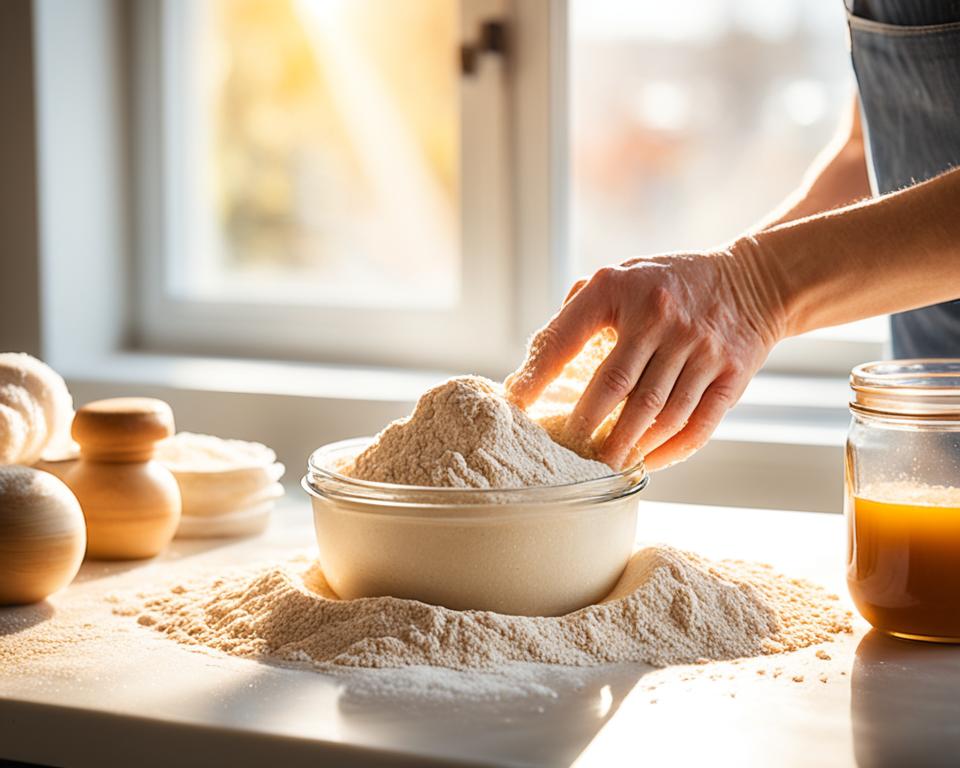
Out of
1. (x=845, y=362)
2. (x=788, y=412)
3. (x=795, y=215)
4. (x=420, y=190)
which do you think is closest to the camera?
(x=795, y=215)

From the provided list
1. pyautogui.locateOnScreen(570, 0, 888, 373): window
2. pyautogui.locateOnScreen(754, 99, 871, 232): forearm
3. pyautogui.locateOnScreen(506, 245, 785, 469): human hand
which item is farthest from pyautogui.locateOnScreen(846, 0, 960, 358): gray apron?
pyautogui.locateOnScreen(570, 0, 888, 373): window

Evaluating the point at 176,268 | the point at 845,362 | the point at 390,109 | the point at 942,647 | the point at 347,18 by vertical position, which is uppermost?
the point at 347,18

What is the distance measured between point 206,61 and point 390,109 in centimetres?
40

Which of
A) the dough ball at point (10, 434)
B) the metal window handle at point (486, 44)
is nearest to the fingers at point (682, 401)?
the dough ball at point (10, 434)

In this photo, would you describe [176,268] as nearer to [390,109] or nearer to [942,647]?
[390,109]

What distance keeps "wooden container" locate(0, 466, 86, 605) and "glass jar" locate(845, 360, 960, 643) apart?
2.09ft

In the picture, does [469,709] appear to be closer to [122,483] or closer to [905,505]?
[905,505]

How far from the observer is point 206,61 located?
2.45 metres

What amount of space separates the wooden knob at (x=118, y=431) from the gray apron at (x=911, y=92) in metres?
0.83

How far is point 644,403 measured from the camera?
1058 millimetres

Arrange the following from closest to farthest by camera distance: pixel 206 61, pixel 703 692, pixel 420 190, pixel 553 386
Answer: pixel 703 692 < pixel 553 386 < pixel 420 190 < pixel 206 61

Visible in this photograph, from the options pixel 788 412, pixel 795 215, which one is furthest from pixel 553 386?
pixel 788 412

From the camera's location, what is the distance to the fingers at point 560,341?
1.05 metres

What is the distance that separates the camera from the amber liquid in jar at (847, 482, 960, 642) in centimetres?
97
